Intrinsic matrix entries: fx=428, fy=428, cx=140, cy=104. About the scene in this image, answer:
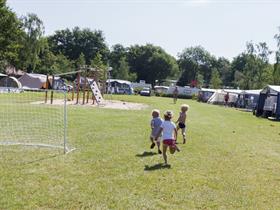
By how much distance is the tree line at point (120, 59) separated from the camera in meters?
62.4

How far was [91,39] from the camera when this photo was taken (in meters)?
114

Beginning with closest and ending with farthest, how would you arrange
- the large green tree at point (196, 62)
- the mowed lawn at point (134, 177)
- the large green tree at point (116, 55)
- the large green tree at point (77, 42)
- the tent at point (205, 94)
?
the mowed lawn at point (134, 177)
the tent at point (205, 94)
the large green tree at point (77, 42)
the large green tree at point (116, 55)
the large green tree at point (196, 62)

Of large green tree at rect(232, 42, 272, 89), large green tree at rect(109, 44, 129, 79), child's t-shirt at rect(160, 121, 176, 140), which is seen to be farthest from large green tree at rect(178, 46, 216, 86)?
child's t-shirt at rect(160, 121, 176, 140)

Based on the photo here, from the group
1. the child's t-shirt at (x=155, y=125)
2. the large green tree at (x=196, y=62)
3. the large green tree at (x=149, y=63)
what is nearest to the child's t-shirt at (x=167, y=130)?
the child's t-shirt at (x=155, y=125)

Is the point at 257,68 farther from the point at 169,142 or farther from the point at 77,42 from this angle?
the point at 169,142

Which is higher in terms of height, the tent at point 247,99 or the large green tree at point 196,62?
the large green tree at point 196,62

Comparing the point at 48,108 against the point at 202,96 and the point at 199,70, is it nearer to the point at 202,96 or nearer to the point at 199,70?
the point at 202,96

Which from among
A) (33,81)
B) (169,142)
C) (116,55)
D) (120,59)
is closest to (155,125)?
(169,142)

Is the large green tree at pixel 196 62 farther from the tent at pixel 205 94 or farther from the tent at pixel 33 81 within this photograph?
the tent at pixel 33 81

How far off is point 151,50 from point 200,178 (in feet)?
376

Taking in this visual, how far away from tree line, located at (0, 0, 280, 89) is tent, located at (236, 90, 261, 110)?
723cm

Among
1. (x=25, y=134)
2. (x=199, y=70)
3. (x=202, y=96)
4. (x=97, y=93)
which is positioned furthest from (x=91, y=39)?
(x=25, y=134)

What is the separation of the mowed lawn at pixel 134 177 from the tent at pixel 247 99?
123 feet

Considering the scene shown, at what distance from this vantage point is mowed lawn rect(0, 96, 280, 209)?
21.0 ft
